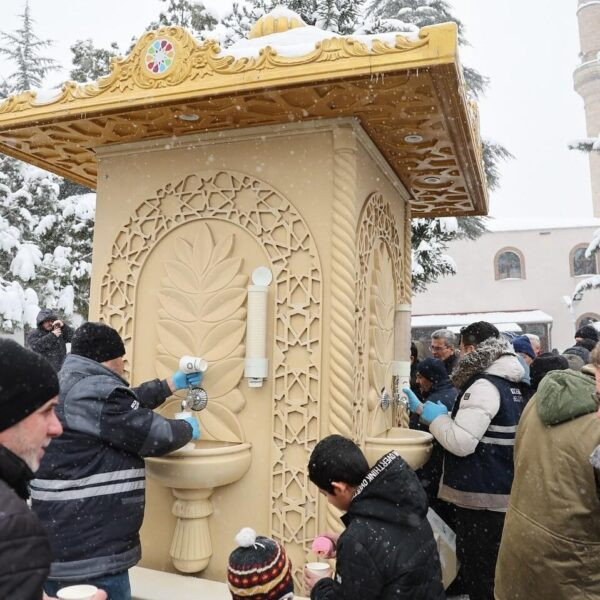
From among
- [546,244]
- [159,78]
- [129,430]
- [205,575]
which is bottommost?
[205,575]

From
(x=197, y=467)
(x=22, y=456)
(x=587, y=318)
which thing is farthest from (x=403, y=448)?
(x=587, y=318)

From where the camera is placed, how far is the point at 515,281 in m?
23.9

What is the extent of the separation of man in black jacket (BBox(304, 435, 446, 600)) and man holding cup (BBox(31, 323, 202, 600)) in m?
1.17

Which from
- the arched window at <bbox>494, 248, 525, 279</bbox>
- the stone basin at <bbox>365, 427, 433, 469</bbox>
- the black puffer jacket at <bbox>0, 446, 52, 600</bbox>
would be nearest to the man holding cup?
the black puffer jacket at <bbox>0, 446, 52, 600</bbox>

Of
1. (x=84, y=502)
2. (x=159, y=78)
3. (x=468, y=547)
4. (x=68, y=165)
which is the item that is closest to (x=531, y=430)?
(x=468, y=547)

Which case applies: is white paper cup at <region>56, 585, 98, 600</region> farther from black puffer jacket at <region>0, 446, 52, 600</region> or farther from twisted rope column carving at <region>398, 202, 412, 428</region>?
twisted rope column carving at <region>398, 202, 412, 428</region>

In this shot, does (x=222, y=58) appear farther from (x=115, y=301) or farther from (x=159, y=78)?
(x=115, y=301)

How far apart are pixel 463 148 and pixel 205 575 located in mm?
3557

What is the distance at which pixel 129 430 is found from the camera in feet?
9.58

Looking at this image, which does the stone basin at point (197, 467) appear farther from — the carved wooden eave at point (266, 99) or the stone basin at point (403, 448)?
the carved wooden eave at point (266, 99)

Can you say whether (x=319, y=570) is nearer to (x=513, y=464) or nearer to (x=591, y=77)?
(x=513, y=464)

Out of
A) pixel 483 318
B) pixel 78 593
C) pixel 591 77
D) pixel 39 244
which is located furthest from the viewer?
pixel 591 77

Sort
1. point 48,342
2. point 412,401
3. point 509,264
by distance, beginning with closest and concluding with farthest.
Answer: point 412,401 < point 48,342 < point 509,264

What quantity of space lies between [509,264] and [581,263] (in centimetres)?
268
